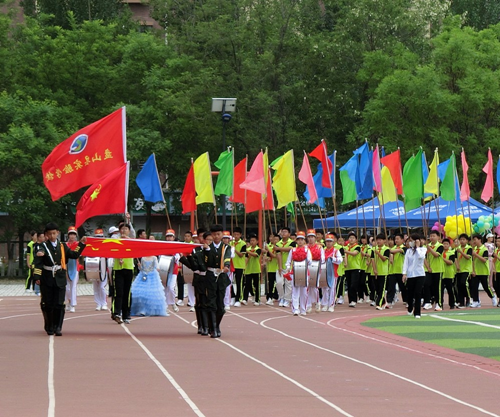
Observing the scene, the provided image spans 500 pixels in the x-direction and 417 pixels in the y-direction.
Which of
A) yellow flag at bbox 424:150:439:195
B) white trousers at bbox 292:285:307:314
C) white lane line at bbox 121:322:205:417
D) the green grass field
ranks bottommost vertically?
the green grass field

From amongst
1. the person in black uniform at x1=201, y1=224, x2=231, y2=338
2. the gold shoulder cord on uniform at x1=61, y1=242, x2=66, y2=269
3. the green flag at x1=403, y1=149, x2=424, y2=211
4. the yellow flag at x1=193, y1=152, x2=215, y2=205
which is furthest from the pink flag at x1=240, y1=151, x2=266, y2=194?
the gold shoulder cord on uniform at x1=61, y1=242, x2=66, y2=269

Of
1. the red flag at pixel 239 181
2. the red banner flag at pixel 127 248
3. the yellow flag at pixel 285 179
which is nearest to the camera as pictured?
the red banner flag at pixel 127 248

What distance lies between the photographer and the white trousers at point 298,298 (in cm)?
2409

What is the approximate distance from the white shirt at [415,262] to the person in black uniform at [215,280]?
5613 mm

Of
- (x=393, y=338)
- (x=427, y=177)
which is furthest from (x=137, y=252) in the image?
(x=427, y=177)

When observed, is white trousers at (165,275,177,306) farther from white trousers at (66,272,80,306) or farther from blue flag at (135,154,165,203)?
blue flag at (135,154,165,203)

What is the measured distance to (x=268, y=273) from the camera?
2905 cm

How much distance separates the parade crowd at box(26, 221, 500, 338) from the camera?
18.3 meters

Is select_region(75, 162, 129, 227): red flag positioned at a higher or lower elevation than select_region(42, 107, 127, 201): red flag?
lower

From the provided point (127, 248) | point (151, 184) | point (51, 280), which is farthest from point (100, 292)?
point (51, 280)

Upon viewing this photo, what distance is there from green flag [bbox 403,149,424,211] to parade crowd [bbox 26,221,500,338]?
10.1 ft

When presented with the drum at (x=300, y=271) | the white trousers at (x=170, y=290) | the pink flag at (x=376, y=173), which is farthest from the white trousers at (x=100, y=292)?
the pink flag at (x=376, y=173)

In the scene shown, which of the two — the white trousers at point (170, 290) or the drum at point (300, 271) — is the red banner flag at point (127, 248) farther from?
the white trousers at point (170, 290)

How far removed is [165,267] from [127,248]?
5.82 metres
